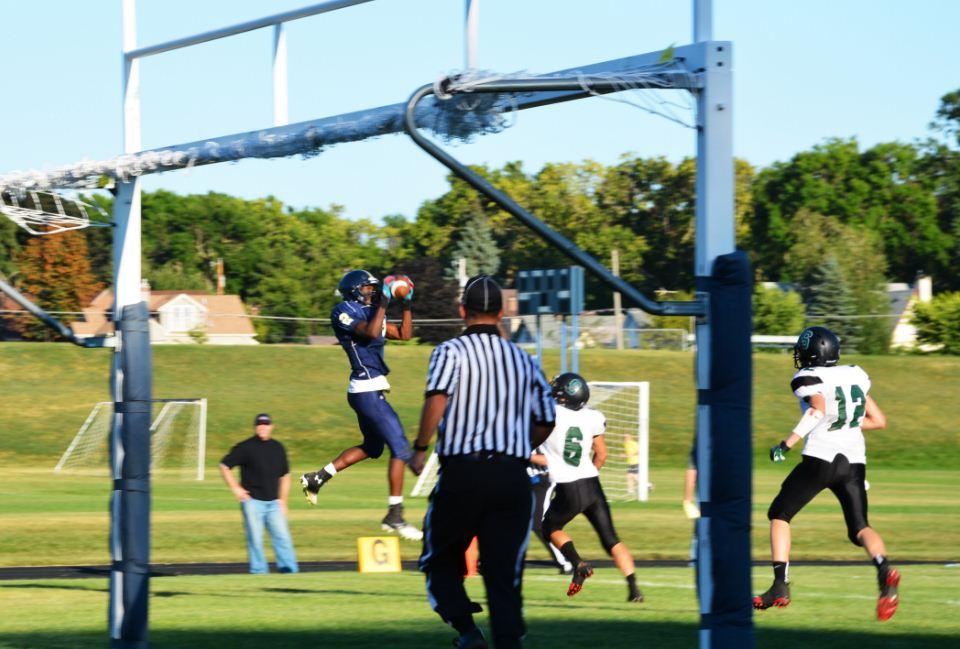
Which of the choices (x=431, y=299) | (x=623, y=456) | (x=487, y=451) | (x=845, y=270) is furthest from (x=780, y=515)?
(x=845, y=270)

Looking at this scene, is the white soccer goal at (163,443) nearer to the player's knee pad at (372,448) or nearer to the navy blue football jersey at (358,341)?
the player's knee pad at (372,448)

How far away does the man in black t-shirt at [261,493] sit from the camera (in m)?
15.9

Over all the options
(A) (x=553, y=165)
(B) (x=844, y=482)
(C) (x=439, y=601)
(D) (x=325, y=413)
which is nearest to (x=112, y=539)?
(C) (x=439, y=601)

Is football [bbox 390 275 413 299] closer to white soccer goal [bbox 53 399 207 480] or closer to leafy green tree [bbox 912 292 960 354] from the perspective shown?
white soccer goal [bbox 53 399 207 480]

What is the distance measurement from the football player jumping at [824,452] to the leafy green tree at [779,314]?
7065 centimetres

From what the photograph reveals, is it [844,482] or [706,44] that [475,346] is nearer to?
[706,44]

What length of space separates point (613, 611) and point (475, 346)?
4.73 metres

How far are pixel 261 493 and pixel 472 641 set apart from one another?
9473mm

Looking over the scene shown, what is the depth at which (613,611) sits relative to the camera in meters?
10.8

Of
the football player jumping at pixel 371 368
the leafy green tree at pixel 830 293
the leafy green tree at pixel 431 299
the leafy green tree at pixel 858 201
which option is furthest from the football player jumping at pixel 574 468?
the leafy green tree at pixel 858 201

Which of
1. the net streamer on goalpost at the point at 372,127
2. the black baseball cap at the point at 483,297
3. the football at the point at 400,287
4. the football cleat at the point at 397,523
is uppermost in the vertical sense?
the net streamer on goalpost at the point at 372,127

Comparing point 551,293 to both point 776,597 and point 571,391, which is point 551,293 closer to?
point 571,391

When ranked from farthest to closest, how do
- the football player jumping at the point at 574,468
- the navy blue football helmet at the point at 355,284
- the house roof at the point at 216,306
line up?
1. the house roof at the point at 216,306
2. the football player jumping at the point at 574,468
3. the navy blue football helmet at the point at 355,284

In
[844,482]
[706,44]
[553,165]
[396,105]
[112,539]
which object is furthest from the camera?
[553,165]
